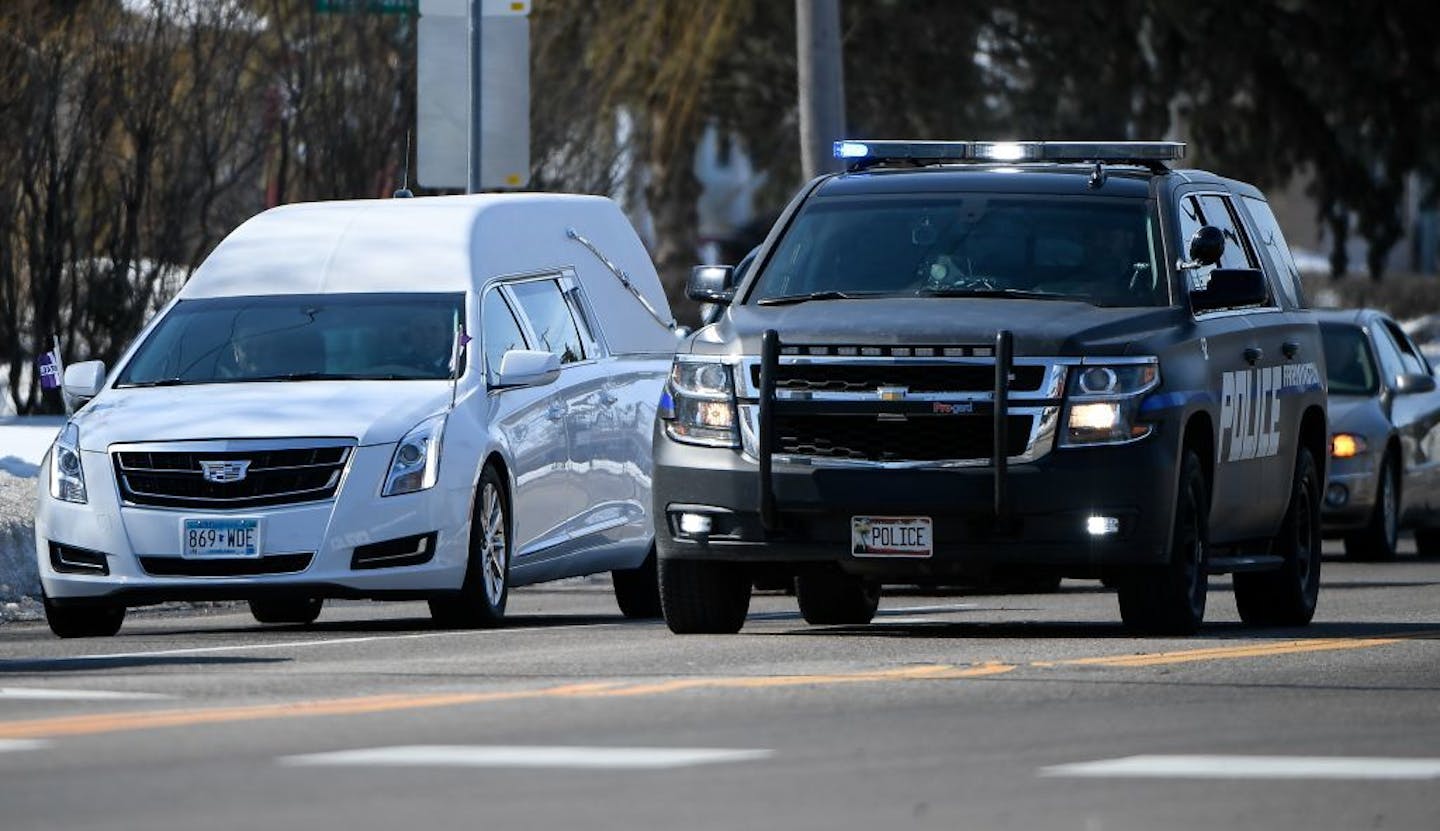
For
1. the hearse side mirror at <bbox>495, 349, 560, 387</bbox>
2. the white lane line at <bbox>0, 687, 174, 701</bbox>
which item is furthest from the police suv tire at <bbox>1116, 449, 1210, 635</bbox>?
the white lane line at <bbox>0, 687, 174, 701</bbox>

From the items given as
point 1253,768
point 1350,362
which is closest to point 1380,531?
point 1350,362

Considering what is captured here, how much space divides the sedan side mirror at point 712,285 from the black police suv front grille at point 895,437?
118cm

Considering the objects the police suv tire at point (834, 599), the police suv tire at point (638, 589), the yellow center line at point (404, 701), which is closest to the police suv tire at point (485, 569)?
the police suv tire at point (834, 599)

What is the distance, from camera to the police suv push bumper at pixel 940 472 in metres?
13.9

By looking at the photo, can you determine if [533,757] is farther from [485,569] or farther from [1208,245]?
[485,569]

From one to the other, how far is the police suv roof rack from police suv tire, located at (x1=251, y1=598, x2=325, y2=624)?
336cm

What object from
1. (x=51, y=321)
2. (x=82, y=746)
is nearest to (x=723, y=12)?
(x=51, y=321)

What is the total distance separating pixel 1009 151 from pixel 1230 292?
1.68 m

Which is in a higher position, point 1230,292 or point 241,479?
point 1230,292

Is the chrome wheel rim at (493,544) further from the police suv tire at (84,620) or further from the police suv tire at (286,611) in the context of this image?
the police suv tire at (84,620)

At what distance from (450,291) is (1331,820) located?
28.6ft

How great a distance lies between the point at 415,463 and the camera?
15.3 meters

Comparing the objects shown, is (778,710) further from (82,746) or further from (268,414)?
(268,414)

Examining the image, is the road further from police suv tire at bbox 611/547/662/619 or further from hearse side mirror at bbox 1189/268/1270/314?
police suv tire at bbox 611/547/662/619
